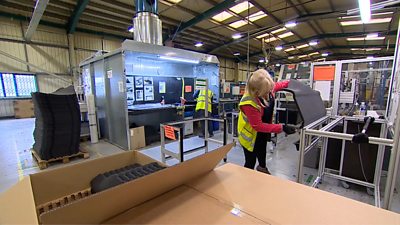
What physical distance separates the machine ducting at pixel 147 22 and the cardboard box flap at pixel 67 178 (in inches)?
140

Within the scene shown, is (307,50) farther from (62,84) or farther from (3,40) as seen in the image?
(3,40)

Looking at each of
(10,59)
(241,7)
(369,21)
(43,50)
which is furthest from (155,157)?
(369,21)

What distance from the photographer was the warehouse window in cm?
745

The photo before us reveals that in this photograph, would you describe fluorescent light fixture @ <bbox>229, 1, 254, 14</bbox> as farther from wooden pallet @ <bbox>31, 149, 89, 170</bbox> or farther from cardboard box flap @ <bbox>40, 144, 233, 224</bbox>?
cardboard box flap @ <bbox>40, 144, 233, 224</bbox>

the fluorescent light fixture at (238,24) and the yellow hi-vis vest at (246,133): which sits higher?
the fluorescent light fixture at (238,24)

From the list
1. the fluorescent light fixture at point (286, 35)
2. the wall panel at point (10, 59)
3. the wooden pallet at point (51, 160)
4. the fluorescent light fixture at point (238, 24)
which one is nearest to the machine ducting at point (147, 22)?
the wooden pallet at point (51, 160)

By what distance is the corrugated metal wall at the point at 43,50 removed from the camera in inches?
280

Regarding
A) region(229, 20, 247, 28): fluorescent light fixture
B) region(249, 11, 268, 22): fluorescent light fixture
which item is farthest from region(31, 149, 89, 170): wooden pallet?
region(229, 20, 247, 28): fluorescent light fixture

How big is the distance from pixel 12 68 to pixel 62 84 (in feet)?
5.44

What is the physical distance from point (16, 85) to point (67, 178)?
9.76m

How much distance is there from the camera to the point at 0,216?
72 cm

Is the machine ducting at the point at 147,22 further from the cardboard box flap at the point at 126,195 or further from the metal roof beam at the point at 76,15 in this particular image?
the cardboard box flap at the point at 126,195

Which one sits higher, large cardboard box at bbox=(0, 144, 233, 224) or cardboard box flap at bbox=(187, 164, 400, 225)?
large cardboard box at bbox=(0, 144, 233, 224)

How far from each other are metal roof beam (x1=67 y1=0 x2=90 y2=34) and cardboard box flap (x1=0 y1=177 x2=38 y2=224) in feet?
21.5
